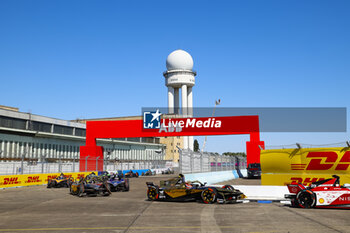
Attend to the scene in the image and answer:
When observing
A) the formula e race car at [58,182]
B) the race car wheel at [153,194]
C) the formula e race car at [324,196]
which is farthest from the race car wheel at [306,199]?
the formula e race car at [58,182]

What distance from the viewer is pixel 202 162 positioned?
1038 inches

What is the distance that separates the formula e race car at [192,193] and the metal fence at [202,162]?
20.9ft

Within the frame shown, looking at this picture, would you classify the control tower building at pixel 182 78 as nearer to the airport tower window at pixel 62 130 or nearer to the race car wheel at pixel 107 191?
the airport tower window at pixel 62 130

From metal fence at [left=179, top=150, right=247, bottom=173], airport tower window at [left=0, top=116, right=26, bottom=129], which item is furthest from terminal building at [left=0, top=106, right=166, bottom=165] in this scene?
metal fence at [left=179, top=150, right=247, bottom=173]

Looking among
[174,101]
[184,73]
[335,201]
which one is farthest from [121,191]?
[174,101]

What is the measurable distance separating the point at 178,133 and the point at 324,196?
71.5ft

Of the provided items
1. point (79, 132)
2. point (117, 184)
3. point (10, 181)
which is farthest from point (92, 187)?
point (79, 132)

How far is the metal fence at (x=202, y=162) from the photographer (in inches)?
925

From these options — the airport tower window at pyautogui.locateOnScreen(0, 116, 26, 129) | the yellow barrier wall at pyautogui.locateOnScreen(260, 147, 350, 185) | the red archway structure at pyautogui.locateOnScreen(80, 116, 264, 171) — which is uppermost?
the airport tower window at pyautogui.locateOnScreen(0, 116, 26, 129)

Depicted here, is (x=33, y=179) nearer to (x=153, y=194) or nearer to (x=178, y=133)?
(x=178, y=133)

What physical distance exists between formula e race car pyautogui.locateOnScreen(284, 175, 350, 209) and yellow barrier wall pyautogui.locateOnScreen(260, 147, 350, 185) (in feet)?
8.62

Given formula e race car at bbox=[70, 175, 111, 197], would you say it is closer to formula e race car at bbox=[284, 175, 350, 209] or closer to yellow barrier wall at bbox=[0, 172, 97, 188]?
yellow barrier wall at bbox=[0, 172, 97, 188]

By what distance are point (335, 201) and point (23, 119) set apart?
160ft

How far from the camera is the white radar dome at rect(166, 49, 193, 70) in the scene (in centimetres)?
8006
